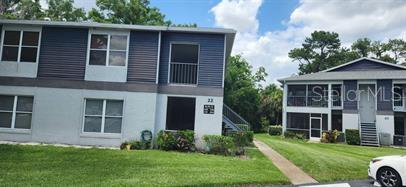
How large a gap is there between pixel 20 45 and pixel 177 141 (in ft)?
30.1

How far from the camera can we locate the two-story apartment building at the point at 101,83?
13469 mm

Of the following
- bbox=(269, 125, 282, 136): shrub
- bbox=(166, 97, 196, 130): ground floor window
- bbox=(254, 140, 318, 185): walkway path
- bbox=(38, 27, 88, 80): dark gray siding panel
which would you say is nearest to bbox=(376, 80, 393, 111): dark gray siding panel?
bbox=(269, 125, 282, 136): shrub

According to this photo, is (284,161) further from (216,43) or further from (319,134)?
(319,134)

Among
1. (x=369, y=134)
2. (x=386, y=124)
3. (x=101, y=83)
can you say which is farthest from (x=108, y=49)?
(x=386, y=124)

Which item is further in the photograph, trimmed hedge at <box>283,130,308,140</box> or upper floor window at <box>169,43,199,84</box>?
trimmed hedge at <box>283,130,308,140</box>

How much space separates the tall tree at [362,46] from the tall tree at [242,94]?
20971 mm

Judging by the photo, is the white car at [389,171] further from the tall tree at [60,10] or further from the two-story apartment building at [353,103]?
the tall tree at [60,10]

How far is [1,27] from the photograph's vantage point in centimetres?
1412

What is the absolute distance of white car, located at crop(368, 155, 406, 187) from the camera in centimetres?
790

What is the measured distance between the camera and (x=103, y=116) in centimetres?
1357

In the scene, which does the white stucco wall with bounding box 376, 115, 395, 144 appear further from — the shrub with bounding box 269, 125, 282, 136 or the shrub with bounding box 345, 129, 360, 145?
the shrub with bounding box 269, 125, 282, 136

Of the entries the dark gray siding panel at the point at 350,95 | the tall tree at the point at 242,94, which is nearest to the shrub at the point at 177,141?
the dark gray siding panel at the point at 350,95

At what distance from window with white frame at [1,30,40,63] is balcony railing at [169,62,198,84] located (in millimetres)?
6819

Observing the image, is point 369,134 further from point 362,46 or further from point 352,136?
point 362,46
